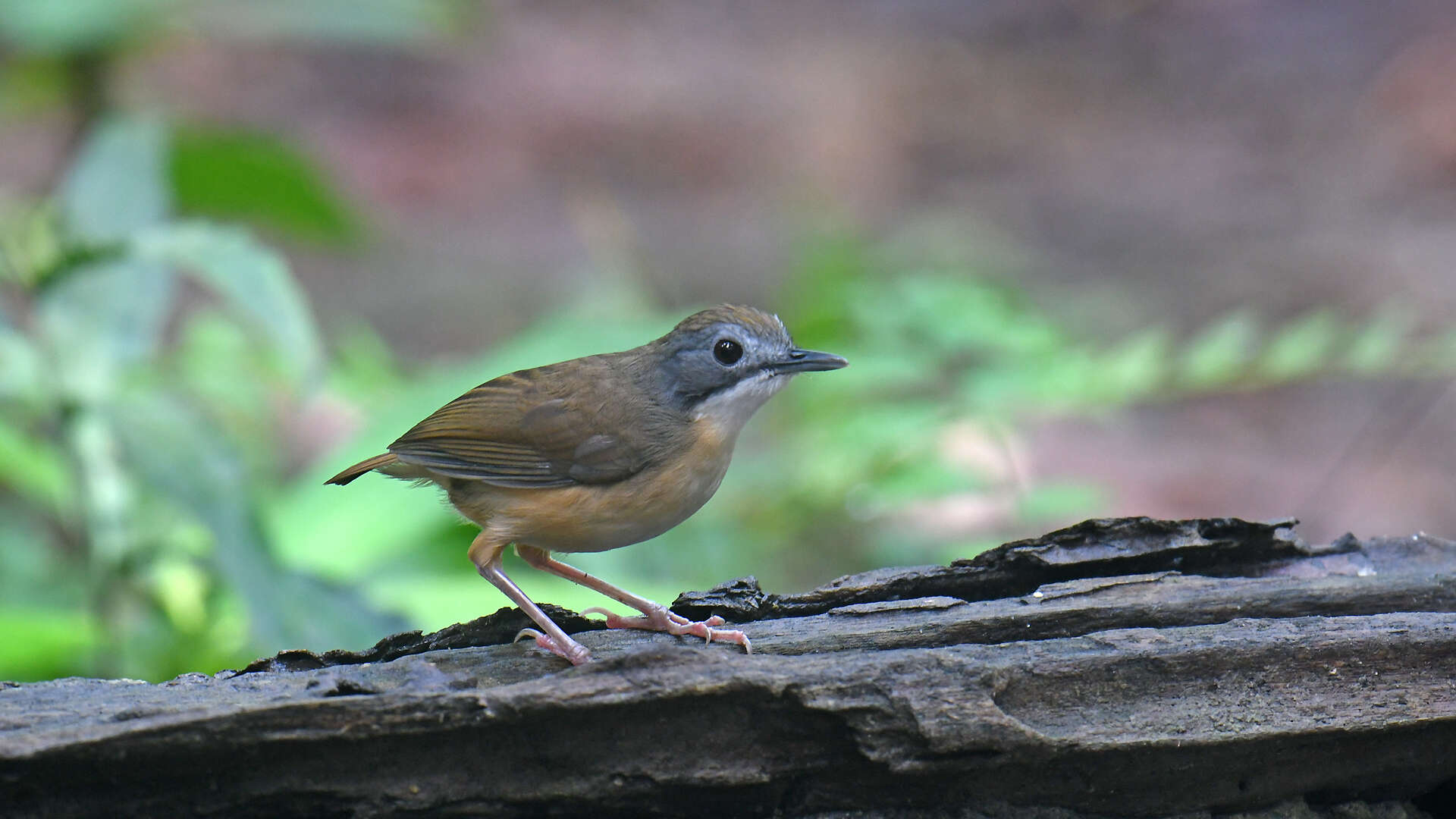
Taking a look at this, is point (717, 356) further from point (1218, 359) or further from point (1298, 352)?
point (1298, 352)

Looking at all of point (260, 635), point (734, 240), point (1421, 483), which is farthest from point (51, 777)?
point (734, 240)

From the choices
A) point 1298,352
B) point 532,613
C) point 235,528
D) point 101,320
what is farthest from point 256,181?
point 1298,352

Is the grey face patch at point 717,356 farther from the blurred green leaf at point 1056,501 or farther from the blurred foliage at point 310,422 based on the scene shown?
the blurred green leaf at point 1056,501

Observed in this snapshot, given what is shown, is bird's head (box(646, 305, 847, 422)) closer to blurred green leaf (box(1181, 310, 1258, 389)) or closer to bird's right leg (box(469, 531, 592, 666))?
bird's right leg (box(469, 531, 592, 666))

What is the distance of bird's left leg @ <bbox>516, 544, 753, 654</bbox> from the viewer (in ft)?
10.4

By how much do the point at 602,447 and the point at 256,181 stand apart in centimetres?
448

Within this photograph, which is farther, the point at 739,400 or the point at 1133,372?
the point at 1133,372

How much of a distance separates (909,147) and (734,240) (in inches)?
106

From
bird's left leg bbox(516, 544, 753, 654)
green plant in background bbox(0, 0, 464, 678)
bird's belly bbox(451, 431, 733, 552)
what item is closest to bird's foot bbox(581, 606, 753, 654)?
bird's left leg bbox(516, 544, 753, 654)

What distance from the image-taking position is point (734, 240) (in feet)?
41.8

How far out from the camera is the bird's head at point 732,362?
3654 millimetres

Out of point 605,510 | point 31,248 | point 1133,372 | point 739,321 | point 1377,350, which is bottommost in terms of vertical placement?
point 605,510

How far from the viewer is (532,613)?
124 inches

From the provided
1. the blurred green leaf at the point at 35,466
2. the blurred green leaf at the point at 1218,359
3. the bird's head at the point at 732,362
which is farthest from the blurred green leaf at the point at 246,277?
the blurred green leaf at the point at 1218,359
